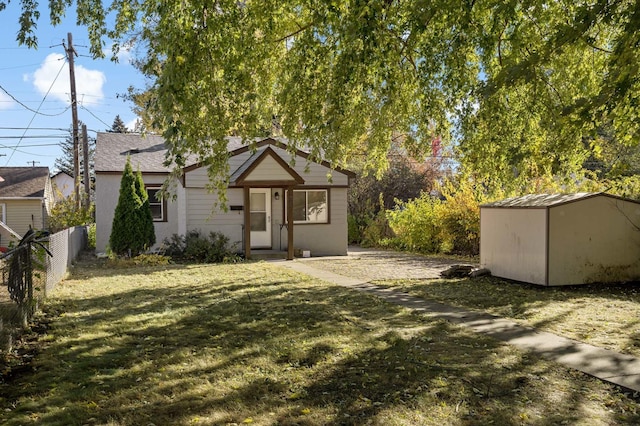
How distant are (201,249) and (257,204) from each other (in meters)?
3.19

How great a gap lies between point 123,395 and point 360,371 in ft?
7.24

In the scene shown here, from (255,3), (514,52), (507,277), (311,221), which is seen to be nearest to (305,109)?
(255,3)

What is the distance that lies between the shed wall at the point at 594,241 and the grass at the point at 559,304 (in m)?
0.27

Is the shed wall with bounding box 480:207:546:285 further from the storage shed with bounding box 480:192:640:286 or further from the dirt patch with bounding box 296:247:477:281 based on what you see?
the dirt patch with bounding box 296:247:477:281

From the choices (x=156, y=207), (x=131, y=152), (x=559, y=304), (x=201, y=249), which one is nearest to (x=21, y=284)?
(x=559, y=304)

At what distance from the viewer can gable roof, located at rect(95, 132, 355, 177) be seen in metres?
19.0

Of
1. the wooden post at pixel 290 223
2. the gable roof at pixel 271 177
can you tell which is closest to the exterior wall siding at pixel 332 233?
the wooden post at pixel 290 223

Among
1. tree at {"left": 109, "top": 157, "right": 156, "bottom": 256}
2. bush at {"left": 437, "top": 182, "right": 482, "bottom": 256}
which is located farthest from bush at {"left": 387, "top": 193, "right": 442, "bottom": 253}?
tree at {"left": 109, "top": 157, "right": 156, "bottom": 256}

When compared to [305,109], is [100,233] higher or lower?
lower

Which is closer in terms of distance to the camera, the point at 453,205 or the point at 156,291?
the point at 156,291

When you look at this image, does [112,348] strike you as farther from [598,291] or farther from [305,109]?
[598,291]

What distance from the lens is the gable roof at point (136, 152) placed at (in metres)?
19.0

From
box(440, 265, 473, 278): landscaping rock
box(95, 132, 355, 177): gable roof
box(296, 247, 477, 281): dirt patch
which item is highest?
box(95, 132, 355, 177): gable roof

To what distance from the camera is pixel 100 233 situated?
64.9ft
